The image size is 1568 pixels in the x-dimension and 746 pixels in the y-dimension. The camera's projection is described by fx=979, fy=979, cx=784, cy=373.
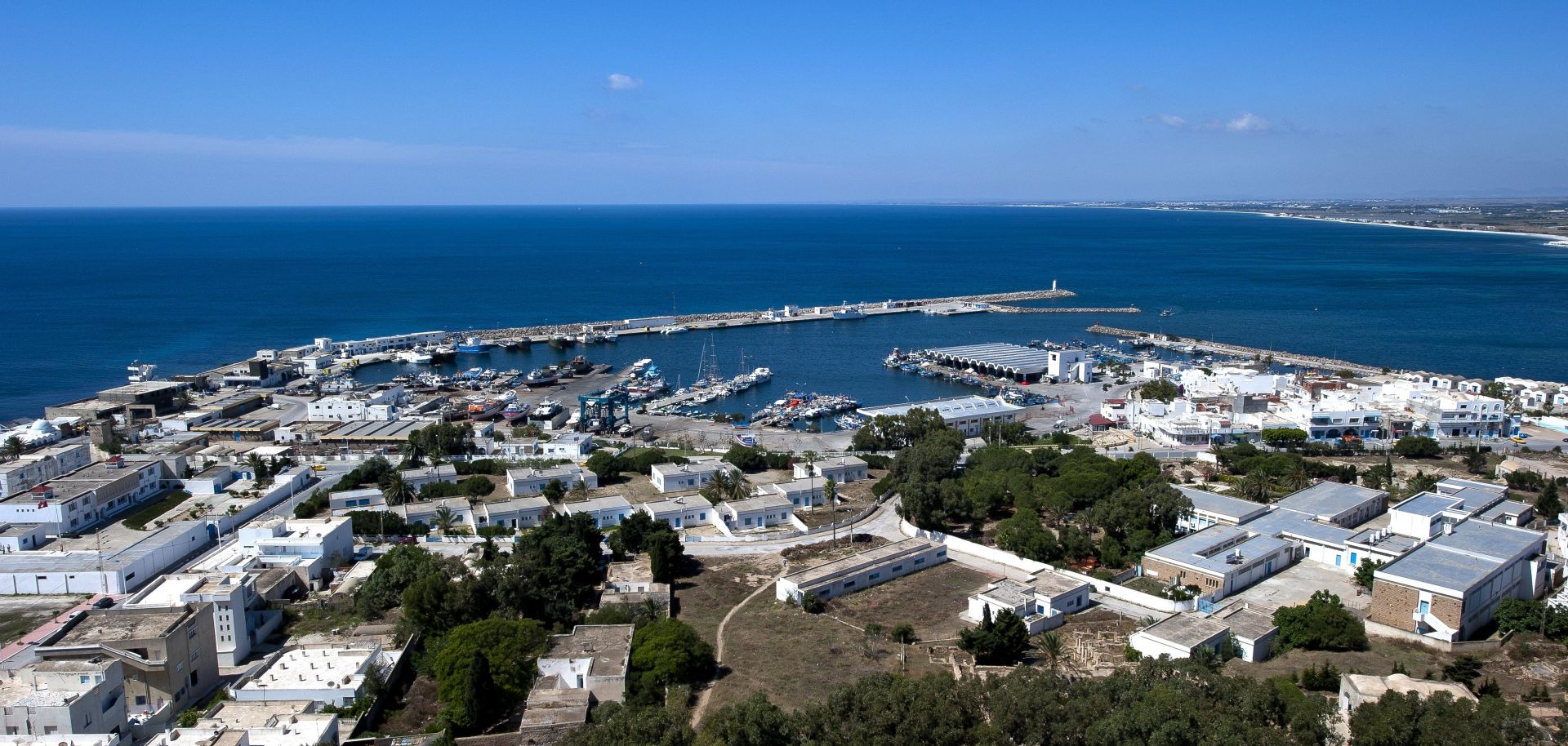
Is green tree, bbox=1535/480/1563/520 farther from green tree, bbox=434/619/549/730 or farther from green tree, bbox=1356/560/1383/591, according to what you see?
green tree, bbox=434/619/549/730

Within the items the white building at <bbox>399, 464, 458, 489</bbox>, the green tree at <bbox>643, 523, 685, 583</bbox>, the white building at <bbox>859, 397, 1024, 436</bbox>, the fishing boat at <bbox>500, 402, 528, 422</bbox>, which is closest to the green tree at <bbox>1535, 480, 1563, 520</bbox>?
the white building at <bbox>859, 397, 1024, 436</bbox>

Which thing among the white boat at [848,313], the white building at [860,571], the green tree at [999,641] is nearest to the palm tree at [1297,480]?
the white building at [860,571]

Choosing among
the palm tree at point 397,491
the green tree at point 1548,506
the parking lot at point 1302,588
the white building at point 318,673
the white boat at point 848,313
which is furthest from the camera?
the white boat at point 848,313

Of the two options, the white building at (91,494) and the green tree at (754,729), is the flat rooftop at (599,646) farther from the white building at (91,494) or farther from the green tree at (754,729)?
the white building at (91,494)

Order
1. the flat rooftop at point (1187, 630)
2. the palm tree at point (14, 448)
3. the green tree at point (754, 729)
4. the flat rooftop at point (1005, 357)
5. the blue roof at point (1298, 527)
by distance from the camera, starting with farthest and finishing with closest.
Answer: the flat rooftop at point (1005, 357) < the palm tree at point (14, 448) < the blue roof at point (1298, 527) < the flat rooftop at point (1187, 630) < the green tree at point (754, 729)

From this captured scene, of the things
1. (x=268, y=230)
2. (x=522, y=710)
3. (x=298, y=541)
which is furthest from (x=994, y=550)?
(x=268, y=230)

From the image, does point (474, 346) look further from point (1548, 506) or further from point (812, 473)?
point (1548, 506)
